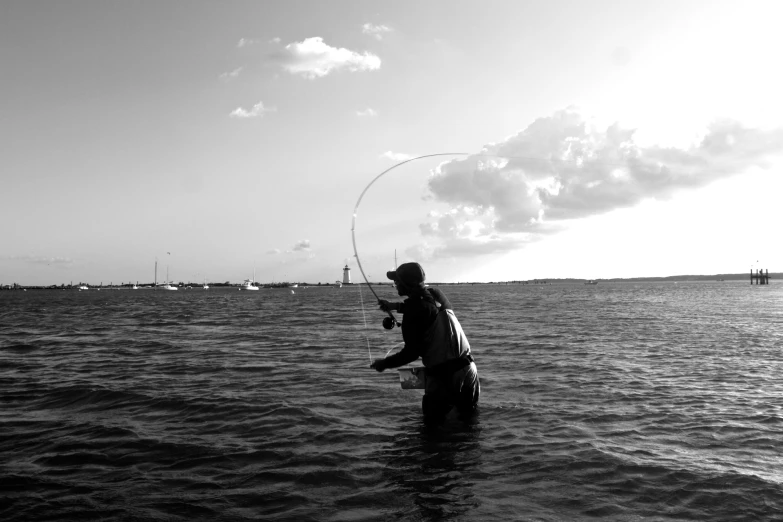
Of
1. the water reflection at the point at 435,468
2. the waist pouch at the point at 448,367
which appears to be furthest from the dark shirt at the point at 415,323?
the water reflection at the point at 435,468

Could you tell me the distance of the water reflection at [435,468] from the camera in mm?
5543

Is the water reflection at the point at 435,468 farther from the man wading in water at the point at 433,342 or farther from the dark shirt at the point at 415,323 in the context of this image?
the dark shirt at the point at 415,323

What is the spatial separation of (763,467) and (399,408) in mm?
5434

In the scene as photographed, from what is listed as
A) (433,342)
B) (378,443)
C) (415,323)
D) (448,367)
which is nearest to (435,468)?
(378,443)

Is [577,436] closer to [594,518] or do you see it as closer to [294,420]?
[594,518]

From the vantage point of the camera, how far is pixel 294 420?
9.05 m

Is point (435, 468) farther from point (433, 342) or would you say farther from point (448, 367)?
point (433, 342)

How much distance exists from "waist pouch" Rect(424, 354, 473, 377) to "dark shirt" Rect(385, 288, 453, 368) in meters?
0.34

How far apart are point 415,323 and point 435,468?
77.1 inches

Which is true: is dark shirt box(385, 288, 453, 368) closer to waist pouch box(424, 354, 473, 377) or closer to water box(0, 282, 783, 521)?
waist pouch box(424, 354, 473, 377)

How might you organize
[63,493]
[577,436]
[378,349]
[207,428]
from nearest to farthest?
[63,493], [577,436], [207,428], [378,349]

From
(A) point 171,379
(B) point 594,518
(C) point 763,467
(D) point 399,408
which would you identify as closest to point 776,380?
(C) point 763,467

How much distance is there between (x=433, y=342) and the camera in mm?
7832

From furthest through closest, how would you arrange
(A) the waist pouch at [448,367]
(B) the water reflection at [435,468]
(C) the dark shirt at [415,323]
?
(A) the waist pouch at [448,367] < (C) the dark shirt at [415,323] < (B) the water reflection at [435,468]
